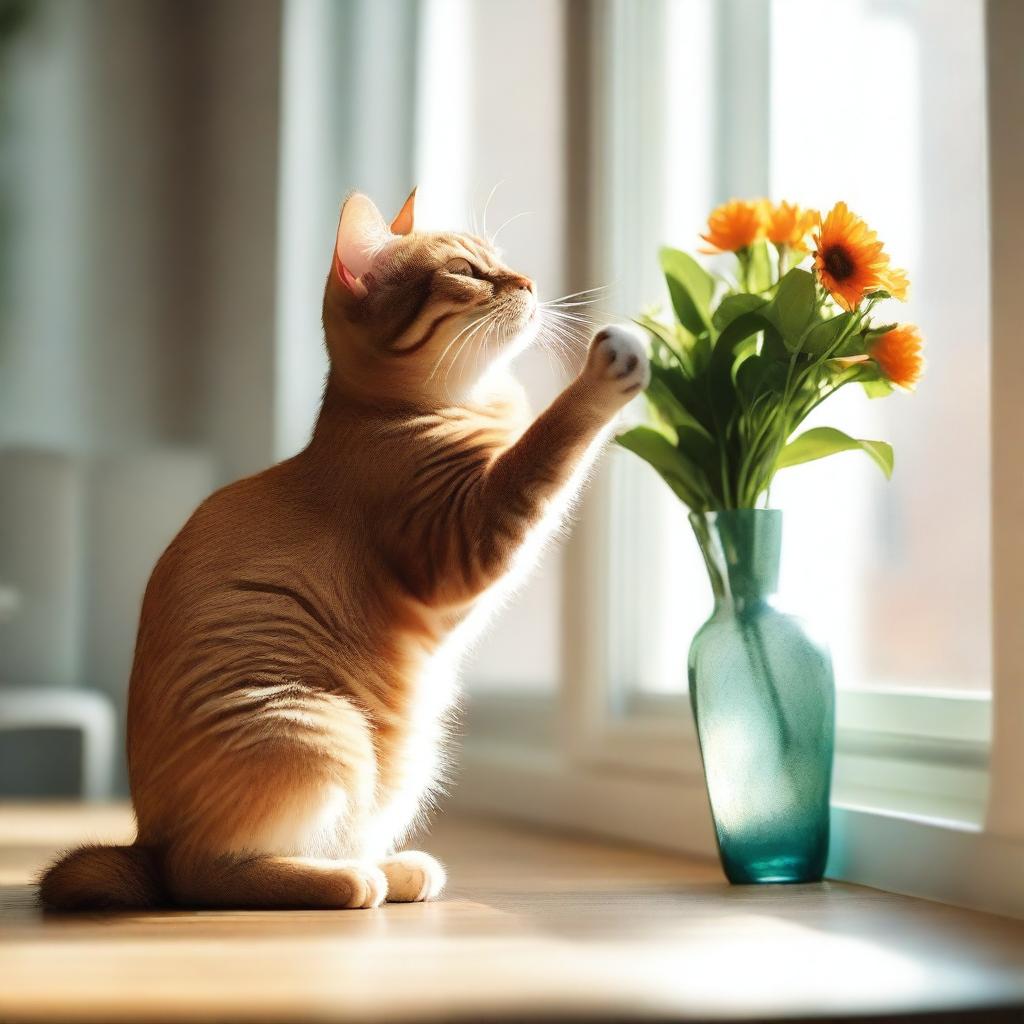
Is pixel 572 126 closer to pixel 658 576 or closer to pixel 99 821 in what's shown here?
pixel 658 576

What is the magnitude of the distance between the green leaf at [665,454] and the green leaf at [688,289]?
0.10 meters

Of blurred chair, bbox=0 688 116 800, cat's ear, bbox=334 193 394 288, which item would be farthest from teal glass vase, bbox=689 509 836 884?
blurred chair, bbox=0 688 116 800

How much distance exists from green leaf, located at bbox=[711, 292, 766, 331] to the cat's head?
16 cm

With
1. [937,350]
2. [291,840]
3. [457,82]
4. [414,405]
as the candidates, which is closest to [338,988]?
[291,840]

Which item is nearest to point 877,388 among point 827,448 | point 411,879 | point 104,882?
point 827,448

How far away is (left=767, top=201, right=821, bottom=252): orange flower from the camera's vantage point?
3.93 feet

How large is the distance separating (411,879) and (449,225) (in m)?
1.47

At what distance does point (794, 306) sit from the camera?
3.75 ft

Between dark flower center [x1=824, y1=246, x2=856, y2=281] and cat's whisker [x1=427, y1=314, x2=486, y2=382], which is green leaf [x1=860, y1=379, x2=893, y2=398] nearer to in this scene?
dark flower center [x1=824, y1=246, x2=856, y2=281]

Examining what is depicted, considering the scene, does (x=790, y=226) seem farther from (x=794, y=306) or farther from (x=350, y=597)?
(x=350, y=597)

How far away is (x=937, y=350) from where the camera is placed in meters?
1.32

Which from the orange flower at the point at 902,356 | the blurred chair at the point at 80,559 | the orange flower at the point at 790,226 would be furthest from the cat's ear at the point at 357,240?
the blurred chair at the point at 80,559

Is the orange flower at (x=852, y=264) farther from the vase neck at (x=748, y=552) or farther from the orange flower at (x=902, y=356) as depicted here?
the vase neck at (x=748, y=552)

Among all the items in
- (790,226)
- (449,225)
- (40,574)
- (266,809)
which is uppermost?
(449,225)
